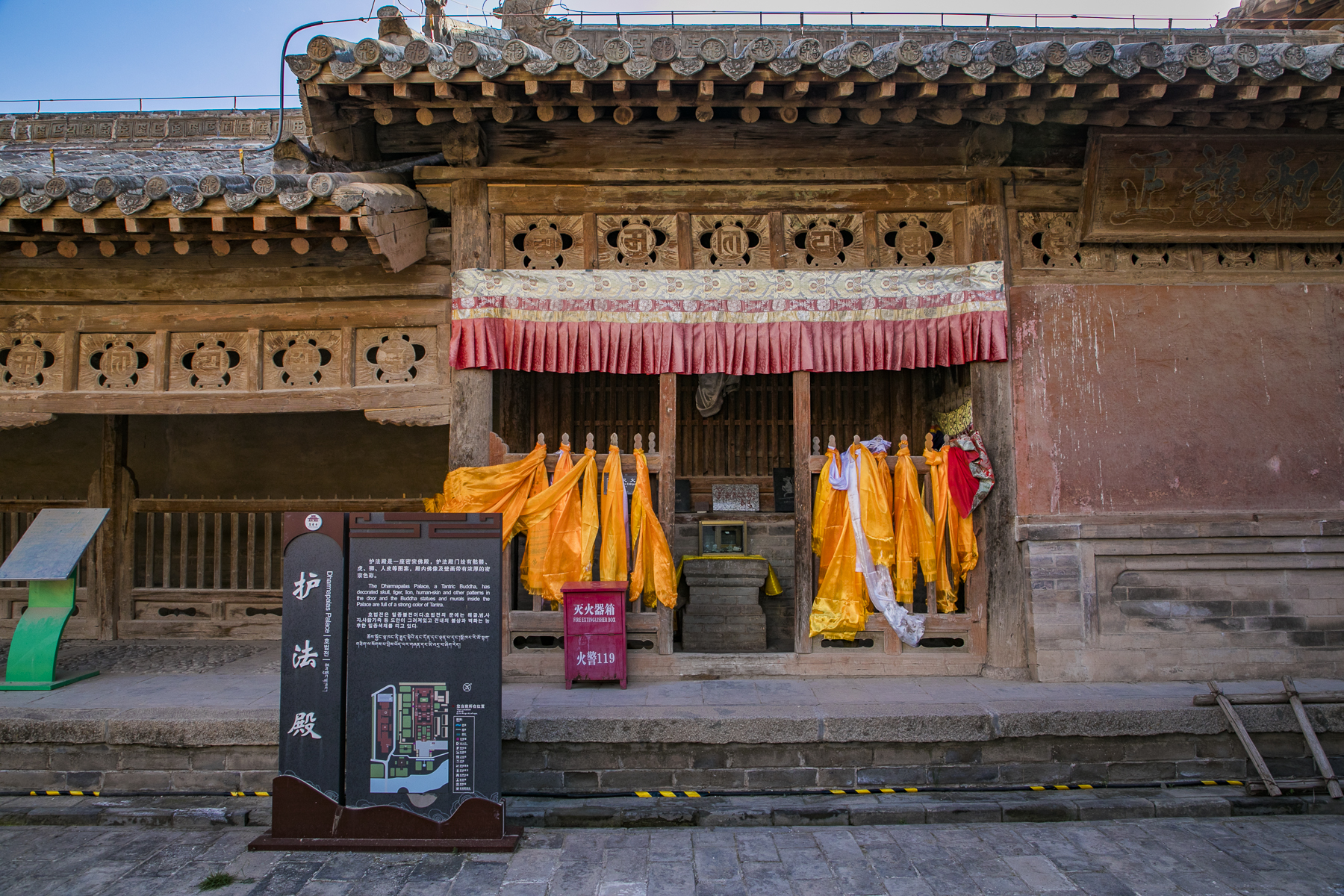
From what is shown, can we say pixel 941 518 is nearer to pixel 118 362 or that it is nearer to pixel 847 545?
pixel 847 545

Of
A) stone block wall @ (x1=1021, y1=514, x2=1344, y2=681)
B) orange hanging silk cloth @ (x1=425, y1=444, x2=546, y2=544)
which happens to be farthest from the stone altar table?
stone block wall @ (x1=1021, y1=514, x2=1344, y2=681)

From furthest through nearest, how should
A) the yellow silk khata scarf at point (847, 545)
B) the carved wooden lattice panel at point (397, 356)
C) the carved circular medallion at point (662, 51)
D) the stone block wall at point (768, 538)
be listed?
the stone block wall at point (768, 538) → the carved wooden lattice panel at point (397, 356) → the yellow silk khata scarf at point (847, 545) → the carved circular medallion at point (662, 51)

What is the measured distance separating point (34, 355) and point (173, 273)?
51.5 inches

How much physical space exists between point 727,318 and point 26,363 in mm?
5658

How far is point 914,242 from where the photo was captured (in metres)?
6.62

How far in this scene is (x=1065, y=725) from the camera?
17.6 feet

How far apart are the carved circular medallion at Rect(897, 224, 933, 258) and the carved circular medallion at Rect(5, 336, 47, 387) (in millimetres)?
7007

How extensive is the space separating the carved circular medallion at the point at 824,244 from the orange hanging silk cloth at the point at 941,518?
1.74 meters

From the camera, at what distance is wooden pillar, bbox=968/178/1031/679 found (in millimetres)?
6148

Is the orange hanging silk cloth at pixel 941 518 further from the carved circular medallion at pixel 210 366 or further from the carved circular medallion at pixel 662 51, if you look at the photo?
the carved circular medallion at pixel 210 366

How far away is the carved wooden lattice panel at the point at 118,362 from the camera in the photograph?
257 inches

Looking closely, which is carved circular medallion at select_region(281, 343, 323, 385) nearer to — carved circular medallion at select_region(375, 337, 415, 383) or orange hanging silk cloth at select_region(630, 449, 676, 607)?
carved circular medallion at select_region(375, 337, 415, 383)

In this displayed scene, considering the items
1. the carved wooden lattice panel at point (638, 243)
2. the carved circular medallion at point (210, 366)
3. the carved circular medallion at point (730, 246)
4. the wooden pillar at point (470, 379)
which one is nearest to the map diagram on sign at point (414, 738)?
the wooden pillar at point (470, 379)

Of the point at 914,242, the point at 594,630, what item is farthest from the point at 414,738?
the point at 914,242
